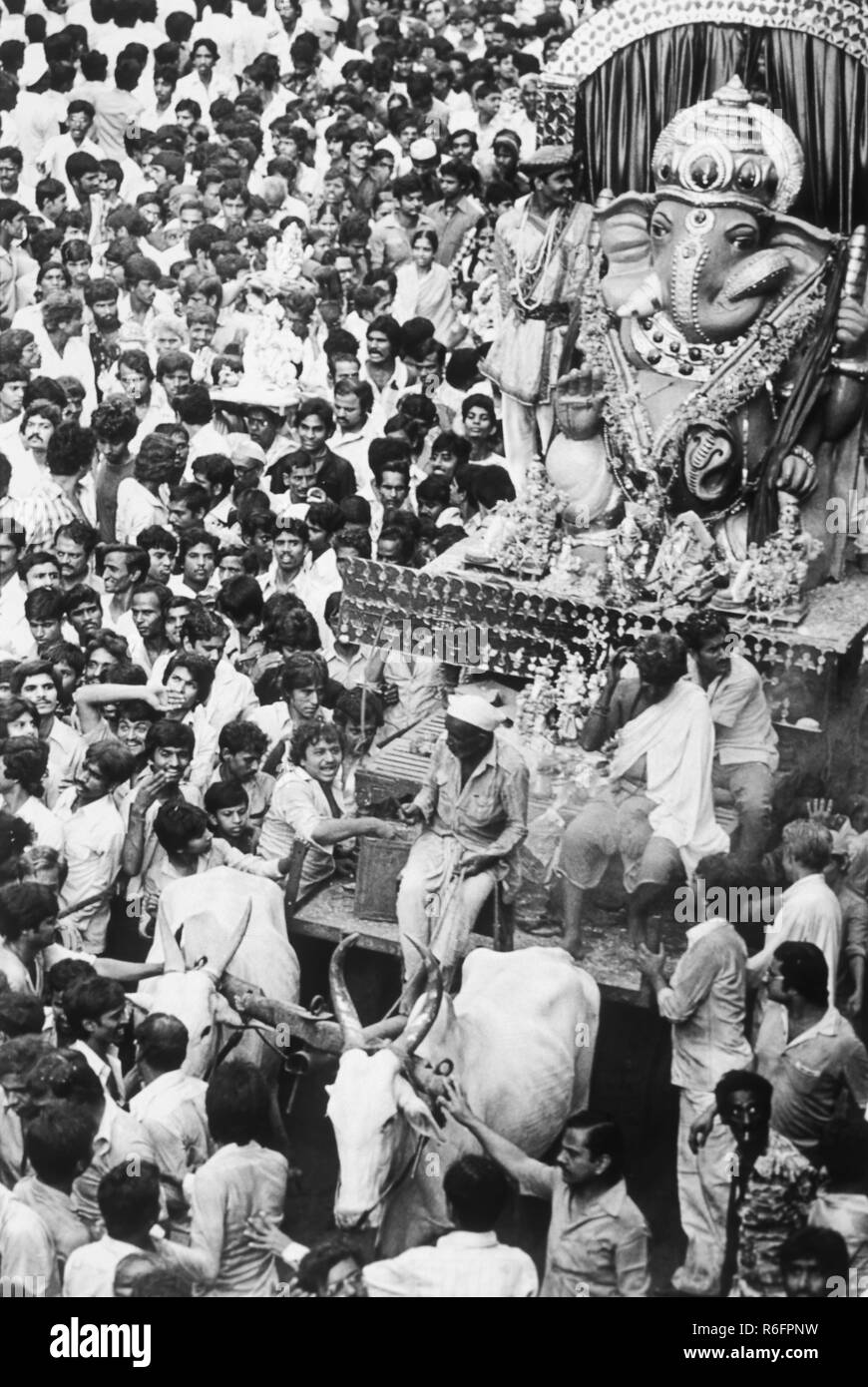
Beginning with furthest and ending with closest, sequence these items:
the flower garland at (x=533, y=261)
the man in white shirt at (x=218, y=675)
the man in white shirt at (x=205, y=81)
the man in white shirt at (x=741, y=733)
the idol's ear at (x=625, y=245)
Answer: the man in white shirt at (x=205, y=81), the flower garland at (x=533, y=261), the man in white shirt at (x=218, y=675), the idol's ear at (x=625, y=245), the man in white shirt at (x=741, y=733)

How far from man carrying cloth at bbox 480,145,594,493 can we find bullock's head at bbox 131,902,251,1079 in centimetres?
342

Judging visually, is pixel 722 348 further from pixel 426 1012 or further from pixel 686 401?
pixel 426 1012

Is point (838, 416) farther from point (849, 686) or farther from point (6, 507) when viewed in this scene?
point (6, 507)

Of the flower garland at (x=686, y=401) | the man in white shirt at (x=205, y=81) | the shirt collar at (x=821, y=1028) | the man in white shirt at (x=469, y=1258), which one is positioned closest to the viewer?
the man in white shirt at (x=469, y=1258)

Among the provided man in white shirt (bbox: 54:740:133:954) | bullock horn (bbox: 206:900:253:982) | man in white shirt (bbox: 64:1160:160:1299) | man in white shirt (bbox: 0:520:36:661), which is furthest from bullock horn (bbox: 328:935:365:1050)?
man in white shirt (bbox: 0:520:36:661)

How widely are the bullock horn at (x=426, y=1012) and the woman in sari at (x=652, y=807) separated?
713 millimetres

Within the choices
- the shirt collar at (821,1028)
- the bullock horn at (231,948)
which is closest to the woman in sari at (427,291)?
the bullock horn at (231,948)

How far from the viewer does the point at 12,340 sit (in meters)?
22.8

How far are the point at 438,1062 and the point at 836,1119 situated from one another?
205 centimetres

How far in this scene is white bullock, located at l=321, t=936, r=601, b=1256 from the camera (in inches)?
752

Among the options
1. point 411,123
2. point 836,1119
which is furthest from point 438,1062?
point 411,123

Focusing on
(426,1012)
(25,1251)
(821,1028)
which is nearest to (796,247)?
(821,1028)

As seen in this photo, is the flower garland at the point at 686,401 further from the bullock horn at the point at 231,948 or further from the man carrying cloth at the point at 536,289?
the bullock horn at the point at 231,948

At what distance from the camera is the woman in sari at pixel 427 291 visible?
22.7 metres
